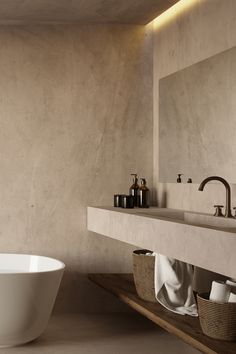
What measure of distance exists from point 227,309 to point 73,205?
237cm

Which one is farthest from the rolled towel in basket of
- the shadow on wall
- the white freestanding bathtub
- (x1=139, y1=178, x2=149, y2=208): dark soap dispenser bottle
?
the shadow on wall

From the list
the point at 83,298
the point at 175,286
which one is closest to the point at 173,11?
the point at 175,286

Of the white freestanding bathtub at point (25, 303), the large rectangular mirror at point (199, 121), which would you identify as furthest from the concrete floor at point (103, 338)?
the large rectangular mirror at point (199, 121)

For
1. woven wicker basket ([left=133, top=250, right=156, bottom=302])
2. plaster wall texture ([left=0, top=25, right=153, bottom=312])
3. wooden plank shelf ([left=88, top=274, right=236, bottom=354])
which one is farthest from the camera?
plaster wall texture ([left=0, top=25, right=153, bottom=312])

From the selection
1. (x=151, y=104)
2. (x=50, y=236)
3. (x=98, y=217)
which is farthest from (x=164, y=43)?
(x=50, y=236)

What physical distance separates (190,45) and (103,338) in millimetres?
2316

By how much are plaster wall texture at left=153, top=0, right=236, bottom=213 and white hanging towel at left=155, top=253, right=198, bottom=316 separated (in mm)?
509

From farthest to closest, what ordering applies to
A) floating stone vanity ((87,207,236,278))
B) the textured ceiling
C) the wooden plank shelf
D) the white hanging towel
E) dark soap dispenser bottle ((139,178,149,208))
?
dark soap dispenser bottle ((139,178,149,208)) < the textured ceiling < the white hanging towel < the wooden plank shelf < floating stone vanity ((87,207,236,278))

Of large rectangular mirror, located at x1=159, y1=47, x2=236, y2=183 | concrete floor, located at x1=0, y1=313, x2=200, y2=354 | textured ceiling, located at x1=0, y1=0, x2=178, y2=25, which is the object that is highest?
textured ceiling, located at x1=0, y1=0, x2=178, y2=25

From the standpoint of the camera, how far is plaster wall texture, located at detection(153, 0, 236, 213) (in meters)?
4.35

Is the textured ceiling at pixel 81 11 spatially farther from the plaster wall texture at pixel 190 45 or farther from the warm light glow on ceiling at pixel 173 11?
the plaster wall texture at pixel 190 45

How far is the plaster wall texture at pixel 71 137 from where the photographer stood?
18.0 feet

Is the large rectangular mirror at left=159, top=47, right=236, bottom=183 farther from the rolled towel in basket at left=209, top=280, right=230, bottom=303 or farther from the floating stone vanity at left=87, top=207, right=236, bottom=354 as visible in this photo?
the rolled towel in basket at left=209, top=280, right=230, bottom=303

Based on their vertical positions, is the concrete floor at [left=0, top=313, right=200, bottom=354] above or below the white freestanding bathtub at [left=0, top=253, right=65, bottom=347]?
below
